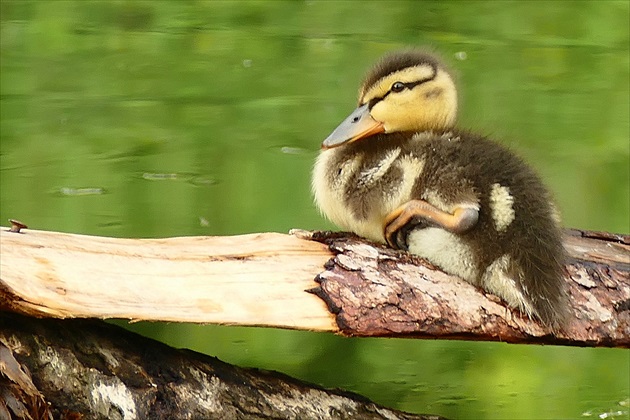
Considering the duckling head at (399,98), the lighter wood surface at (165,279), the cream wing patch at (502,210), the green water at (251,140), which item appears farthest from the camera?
the green water at (251,140)

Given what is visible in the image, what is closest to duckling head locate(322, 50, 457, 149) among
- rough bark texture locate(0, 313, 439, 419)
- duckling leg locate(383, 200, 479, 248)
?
duckling leg locate(383, 200, 479, 248)

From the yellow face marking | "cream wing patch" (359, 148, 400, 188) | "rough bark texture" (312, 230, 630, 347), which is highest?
the yellow face marking

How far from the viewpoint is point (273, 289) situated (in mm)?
1369

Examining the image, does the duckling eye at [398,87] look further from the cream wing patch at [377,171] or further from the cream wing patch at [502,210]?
the cream wing patch at [502,210]

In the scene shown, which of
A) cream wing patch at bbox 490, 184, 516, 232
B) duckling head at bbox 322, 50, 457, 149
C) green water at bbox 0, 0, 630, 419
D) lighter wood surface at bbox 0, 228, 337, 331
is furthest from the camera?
green water at bbox 0, 0, 630, 419

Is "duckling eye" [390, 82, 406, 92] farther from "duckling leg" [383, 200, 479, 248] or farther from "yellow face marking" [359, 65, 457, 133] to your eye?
"duckling leg" [383, 200, 479, 248]

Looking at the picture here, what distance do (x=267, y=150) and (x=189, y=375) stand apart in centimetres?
67

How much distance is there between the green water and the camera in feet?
6.45

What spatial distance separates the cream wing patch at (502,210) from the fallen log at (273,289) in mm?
116

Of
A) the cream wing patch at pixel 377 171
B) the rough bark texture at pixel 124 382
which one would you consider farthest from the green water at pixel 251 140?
the cream wing patch at pixel 377 171

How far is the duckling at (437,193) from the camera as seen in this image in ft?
4.56

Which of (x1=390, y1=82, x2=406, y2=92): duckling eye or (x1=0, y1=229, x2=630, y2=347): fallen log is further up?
(x1=390, y1=82, x2=406, y2=92): duckling eye

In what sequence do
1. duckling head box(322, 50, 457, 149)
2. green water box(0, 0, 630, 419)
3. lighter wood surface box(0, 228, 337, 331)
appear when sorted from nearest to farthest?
1. lighter wood surface box(0, 228, 337, 331)
2. duckling head box(322, 50, 457, 149)
3. green water box(0, 0, 630, 419)

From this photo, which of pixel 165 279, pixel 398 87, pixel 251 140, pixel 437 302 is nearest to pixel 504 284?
pixel 437 302
